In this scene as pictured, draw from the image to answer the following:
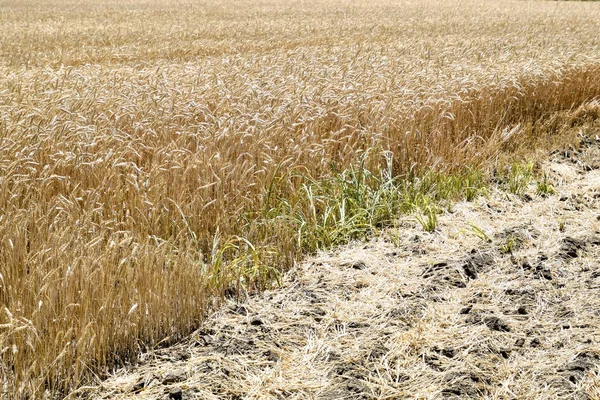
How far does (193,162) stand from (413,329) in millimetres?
2046

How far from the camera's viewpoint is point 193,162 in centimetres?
449

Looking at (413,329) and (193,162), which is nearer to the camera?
(413,329)

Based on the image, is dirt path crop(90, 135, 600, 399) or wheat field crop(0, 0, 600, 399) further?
wheat field crop(0, 0, 600, 399)

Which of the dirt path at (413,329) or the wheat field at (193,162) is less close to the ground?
the wheat field at (193,162)

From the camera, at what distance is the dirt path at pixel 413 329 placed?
104 inches

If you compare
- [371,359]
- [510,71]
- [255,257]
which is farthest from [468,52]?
[371,359]

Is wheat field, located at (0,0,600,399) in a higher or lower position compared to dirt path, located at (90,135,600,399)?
higher

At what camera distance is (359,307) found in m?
3.29

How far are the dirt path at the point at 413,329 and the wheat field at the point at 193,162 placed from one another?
0.21 metres

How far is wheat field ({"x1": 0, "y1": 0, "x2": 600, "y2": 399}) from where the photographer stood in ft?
9.39

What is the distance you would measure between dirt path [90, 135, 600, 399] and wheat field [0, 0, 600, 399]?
0.21 metres

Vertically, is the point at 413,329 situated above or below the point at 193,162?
below

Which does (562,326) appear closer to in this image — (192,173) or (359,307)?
(359,307)

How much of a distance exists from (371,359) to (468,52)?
749cm
